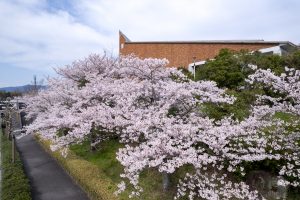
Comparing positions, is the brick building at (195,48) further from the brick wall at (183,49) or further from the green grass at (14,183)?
the green grass at (14,183)

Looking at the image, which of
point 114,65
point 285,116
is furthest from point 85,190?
point 285,116

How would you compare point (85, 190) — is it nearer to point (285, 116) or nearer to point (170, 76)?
point (170, 76)

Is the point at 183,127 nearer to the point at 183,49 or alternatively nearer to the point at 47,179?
the point at 47,179

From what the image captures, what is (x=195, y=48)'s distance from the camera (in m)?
26.1

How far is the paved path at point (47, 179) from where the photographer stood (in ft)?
38.3

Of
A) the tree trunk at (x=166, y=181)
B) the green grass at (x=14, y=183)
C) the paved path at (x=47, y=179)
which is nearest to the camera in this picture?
the tree trunk at (x=166, y=181)

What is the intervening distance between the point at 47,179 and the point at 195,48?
16.4 m

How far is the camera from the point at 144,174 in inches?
442

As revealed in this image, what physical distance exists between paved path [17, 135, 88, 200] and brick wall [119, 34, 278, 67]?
13.3 m

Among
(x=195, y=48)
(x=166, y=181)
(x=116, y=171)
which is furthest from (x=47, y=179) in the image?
(x=195, y=48)

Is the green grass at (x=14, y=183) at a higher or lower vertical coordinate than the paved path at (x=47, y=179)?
higher

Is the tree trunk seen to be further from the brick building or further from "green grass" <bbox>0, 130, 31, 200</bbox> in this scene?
the brick building

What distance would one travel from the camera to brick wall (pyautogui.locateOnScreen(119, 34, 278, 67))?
2372 centimetres

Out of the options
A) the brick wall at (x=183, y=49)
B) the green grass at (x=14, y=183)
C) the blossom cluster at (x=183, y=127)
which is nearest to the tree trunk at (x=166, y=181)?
the blossom cluster at (x=183, y=127)
